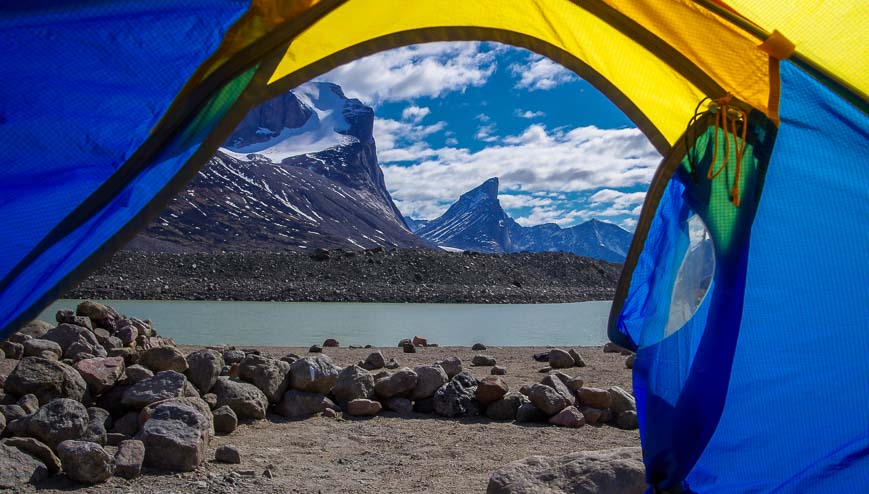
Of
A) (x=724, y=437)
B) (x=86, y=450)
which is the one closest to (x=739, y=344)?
(x=724, y=437)

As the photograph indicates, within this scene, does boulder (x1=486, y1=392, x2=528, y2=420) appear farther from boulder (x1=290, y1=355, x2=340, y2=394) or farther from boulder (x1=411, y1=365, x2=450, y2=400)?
boulder (x1=290, y1=355, x2=340, y2=394)

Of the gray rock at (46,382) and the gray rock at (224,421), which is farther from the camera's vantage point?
the gray rock at (224,421)

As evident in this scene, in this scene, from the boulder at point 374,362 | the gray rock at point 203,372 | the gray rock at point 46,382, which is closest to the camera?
the gray rock at point 46,382

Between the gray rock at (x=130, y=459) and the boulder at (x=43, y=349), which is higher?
the boulder at (x=43, y=349)

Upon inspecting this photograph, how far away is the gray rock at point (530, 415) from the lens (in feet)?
20.0

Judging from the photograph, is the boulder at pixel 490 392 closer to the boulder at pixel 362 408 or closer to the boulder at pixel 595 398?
the boulder at pixel 595 398

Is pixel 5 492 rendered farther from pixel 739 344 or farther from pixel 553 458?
pixel 739 344

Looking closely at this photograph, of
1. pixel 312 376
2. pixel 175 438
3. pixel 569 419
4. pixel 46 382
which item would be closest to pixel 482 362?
pixel 569 419

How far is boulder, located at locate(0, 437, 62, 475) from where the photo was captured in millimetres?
4027

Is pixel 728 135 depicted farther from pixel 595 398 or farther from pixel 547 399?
pixel 595 398

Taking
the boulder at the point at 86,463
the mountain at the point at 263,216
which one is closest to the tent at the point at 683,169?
the boulder at the point at 86,463

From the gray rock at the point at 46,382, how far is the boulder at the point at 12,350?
5.13 ft

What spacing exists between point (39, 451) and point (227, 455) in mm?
1049

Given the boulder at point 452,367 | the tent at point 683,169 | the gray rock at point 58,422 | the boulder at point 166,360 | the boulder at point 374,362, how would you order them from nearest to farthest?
the tent at point 683,169 → the gray rock at point 58,422 → the boulder at point 166,360 → the boulder at point 452,367 → the boulder at point 374,362
